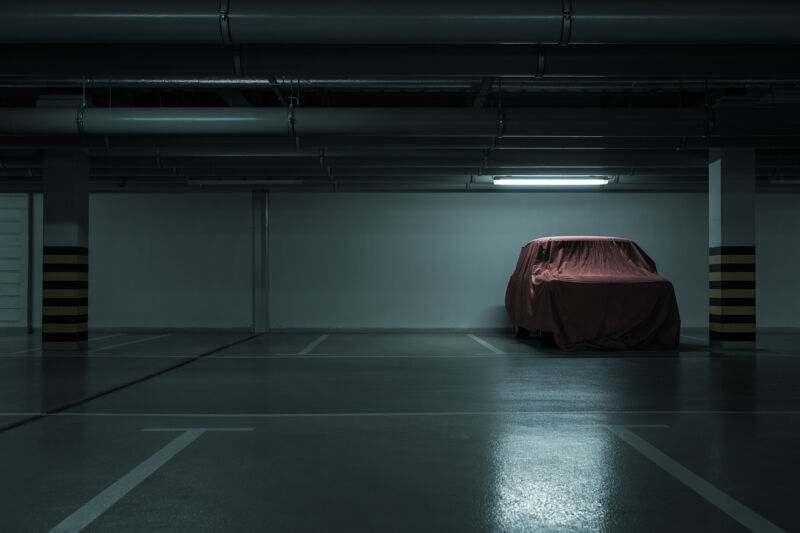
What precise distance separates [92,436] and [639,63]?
20.6 ft

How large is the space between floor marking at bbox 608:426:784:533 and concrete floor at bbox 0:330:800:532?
2 cm

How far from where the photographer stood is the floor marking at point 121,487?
9.55ft

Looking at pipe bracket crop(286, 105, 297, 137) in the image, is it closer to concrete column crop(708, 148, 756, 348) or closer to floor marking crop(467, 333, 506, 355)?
floor marking crop(467, 333, 506, 355)

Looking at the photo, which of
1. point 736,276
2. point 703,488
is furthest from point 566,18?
point 736,276

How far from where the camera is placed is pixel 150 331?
14.9m

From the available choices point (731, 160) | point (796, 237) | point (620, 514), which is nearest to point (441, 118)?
point (731, 160)

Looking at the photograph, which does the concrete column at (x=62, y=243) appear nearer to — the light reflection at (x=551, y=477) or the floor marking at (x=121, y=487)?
the floor marking at (x=121, y=487)

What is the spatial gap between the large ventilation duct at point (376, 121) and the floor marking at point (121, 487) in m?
5.63

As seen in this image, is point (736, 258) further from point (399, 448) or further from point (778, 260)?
point (399, 448)

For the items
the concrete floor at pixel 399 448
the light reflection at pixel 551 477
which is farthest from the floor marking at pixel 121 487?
the light reflection at pixel 551 477

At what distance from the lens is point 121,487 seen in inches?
134

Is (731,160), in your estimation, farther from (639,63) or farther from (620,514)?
(620,514)

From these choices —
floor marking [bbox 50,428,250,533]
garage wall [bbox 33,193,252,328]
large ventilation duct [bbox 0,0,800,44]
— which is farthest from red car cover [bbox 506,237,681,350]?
garage wall [bbox 33,193,252,328]

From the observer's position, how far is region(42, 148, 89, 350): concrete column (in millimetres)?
11008
